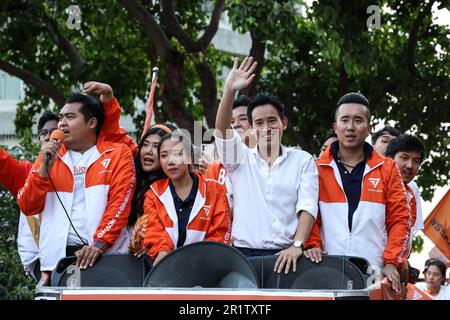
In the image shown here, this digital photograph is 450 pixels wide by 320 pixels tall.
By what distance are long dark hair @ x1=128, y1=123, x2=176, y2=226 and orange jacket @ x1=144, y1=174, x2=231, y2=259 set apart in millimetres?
347

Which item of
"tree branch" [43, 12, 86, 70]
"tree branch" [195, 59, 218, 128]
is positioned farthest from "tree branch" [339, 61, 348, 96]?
"tree branch" [43, 12, 86, 70]

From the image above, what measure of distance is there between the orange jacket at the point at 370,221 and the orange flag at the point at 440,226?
7.84 feet

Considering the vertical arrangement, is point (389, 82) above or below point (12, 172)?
above

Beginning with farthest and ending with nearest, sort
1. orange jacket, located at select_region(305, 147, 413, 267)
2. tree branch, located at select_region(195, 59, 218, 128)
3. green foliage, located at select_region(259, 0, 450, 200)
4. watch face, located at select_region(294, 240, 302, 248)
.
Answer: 1. green foliage, located at select_region(259, 0, 450, 200)
2. tree branch, located at select_region(195, 59, 218, 128)
3. orange jacket, located at select_region(305, 147, 413, 267)
4. watch face, located at select_region(294, 240, 302, 248)

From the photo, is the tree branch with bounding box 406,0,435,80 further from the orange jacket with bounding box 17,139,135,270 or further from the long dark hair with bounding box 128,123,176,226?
the orange jacket with bounding box 17,139,135,270

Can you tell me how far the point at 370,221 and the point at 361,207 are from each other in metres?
0.10

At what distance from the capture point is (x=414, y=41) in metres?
16.2

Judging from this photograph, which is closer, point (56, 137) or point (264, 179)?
point (264, 179)

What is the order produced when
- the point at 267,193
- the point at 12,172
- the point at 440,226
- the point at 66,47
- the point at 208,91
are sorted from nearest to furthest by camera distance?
the point at 267,193
the point at 12,172
the point at 440,226
the point at 208,91
the point at 66,47

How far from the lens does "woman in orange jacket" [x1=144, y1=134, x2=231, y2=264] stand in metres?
6.39

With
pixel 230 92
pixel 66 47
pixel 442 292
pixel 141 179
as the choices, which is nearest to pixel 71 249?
pixel 141 179

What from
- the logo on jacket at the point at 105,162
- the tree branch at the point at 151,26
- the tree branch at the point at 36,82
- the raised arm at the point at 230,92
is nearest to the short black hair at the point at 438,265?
the logo on jacket at the point at 105,162

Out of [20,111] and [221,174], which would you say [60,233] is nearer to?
[221,174]

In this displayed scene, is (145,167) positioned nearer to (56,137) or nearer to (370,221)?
(56,137)
